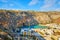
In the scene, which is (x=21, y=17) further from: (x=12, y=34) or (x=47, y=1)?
(x=47, y=1)

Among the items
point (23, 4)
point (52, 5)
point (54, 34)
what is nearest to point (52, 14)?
point (52, 5)

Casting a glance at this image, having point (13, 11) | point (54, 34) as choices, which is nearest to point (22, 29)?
point (13, 11)

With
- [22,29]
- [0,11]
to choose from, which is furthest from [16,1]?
[22,29]

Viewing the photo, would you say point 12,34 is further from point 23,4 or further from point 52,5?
point 52,5

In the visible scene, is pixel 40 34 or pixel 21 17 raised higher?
pixel 21 17

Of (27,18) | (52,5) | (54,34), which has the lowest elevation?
(54,34)

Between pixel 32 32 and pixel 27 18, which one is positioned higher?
pixel 27 18

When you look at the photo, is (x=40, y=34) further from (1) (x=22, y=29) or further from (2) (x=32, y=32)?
(1) (x=22, y=29)
